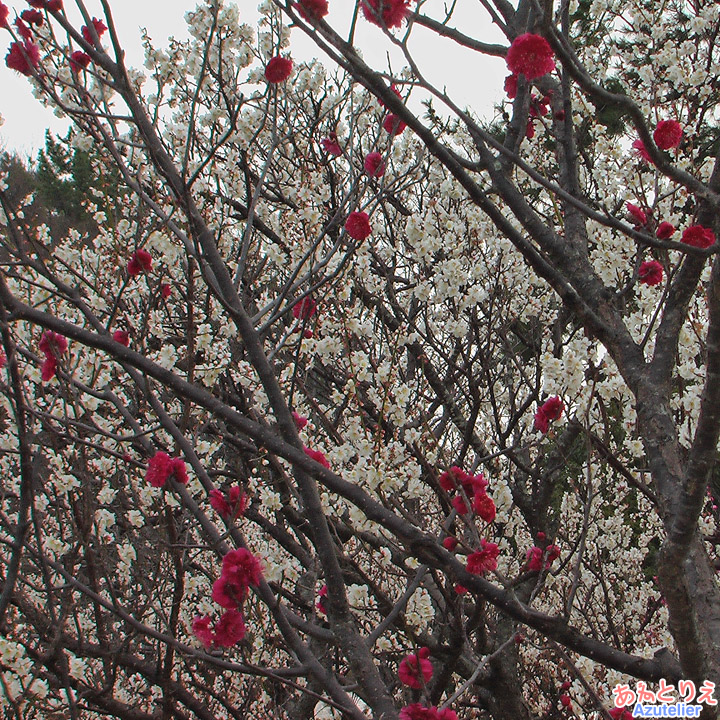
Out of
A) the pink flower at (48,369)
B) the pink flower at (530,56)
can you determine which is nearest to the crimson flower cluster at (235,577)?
the pink flower at (48,369)

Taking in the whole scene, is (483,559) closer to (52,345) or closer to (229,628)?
(229,628)

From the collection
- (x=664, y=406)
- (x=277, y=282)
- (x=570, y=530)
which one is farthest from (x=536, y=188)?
(x=664, y=406)

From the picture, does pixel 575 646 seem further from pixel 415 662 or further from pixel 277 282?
pixel 277 282

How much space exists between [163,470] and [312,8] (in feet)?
4.33

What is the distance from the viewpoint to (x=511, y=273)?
211 inches

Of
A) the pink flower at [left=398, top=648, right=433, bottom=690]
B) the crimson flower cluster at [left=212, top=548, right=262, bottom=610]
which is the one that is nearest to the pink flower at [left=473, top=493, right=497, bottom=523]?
the pink flower at [left=398, top=648, right=433, bottom=690]

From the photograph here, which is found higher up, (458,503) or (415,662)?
(458,503)

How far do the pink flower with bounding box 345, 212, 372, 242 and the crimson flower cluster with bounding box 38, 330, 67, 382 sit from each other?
3.14ft

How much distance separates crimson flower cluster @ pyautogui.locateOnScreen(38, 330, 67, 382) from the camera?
74.4 inches

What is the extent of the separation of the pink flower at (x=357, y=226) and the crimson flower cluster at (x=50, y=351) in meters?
0.96

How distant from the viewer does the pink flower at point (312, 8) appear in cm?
155

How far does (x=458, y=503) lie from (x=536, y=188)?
544cm

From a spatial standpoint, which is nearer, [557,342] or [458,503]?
[458,503]

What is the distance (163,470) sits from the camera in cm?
196
